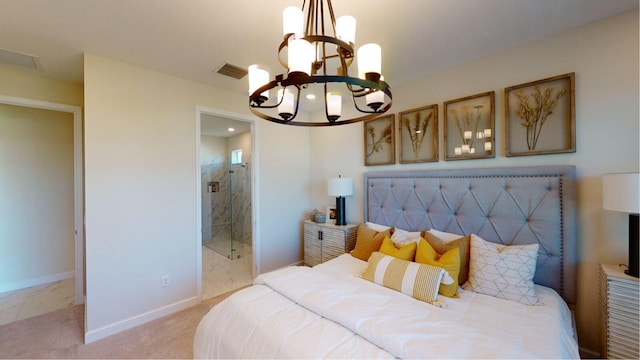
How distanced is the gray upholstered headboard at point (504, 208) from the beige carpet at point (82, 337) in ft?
7.62

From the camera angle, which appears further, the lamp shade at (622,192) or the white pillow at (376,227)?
the white pillow at (376,227)

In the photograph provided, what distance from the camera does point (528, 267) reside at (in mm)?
1688

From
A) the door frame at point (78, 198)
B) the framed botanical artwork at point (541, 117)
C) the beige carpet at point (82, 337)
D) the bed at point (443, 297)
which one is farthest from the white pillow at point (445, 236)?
the door frame at point (78, 198)

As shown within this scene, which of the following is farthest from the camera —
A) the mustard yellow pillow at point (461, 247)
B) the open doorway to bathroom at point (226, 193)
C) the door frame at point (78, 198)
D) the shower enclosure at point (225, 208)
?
the shower enclosure at point (225, 208)

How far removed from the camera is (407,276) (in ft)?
5.79

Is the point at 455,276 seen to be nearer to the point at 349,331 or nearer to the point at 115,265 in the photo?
the point at 349,331

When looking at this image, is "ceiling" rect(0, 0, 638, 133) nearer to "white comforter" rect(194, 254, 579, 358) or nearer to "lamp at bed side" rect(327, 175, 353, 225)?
"lamp at bed side" rect(327, 175, 353, 225)

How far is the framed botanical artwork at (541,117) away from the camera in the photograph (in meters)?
1.85

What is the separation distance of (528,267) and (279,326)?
1.70 m

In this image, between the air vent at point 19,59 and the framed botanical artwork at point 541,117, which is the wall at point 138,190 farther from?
the framed botanical artwork at point 541,117

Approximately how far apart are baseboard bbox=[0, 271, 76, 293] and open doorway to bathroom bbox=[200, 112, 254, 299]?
5.79 feet

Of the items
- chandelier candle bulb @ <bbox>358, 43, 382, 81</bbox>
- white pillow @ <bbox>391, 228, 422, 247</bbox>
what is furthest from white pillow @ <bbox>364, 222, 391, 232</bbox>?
chandelier candle bulb @ <bbox>358, 43, 382, 81</bbox>

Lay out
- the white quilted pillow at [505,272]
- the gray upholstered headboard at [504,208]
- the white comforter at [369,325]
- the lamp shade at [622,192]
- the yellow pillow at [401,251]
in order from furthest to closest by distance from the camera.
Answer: the yellow pillow at [401,251] < the gray upholstered headboard at [504,208] < the white quilted pillow at [505,272] < the lamp shade at [622,192] < the white comforter at [369,325]

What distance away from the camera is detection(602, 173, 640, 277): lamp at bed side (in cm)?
139
